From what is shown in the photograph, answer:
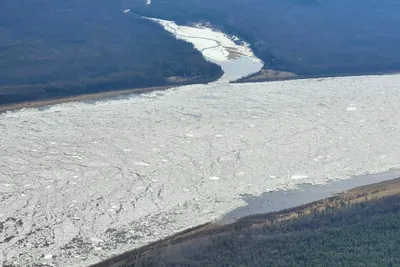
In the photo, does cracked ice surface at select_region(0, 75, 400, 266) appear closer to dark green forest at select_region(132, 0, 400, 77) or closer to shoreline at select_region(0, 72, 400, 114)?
shoreline at select_region(0, 72, 400, 114)

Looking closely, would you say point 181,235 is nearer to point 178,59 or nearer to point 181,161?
point 181,161

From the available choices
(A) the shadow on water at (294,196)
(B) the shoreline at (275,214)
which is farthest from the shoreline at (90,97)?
(B) the shoreline at (275,214)

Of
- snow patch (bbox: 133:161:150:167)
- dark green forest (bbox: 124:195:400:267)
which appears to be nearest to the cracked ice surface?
snow patch (bbox: 133:161:150:167)

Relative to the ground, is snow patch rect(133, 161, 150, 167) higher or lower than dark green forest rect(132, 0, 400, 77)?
lower

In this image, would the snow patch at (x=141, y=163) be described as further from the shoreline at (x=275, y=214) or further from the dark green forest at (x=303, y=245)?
the dark green forest at (x=303, y=245)

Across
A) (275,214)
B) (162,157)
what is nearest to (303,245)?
(275,214)

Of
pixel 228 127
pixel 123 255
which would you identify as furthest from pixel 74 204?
pixel 228 127
